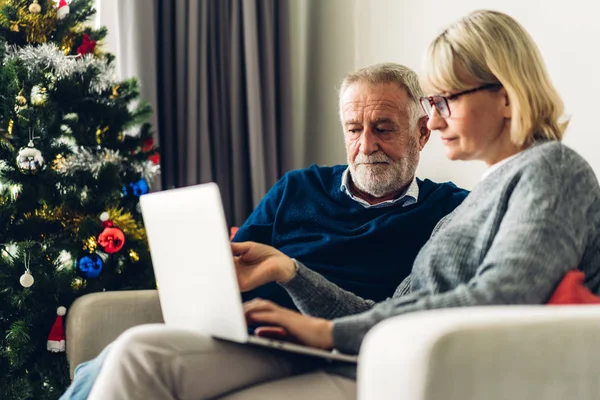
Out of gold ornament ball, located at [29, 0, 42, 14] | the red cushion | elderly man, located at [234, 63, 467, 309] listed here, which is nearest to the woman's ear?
the red cushion

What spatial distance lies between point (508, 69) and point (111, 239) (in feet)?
4.32

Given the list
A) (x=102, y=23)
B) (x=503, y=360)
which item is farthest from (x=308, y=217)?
(x=102, y=23)

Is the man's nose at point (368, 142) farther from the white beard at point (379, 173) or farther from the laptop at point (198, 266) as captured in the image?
the laptop at point (198, 266)

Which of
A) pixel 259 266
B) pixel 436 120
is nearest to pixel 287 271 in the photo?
pixel 259 266

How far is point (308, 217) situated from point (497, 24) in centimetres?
81

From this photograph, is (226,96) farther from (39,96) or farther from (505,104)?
(505,104)


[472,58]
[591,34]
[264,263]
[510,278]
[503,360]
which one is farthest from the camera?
[591,34]

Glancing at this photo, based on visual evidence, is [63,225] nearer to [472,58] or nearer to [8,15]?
[8,15]

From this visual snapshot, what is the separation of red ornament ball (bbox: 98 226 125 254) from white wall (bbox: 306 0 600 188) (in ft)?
3.41

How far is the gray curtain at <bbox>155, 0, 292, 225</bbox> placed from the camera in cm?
293

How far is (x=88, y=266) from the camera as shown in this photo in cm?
216

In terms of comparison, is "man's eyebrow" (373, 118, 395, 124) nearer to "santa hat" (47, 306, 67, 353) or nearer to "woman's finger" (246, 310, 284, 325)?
"woman's finger" (246, 310, 284, 325)

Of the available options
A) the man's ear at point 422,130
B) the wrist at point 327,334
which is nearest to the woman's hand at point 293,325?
the wrist at point 327,334

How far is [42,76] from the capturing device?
219 cm
